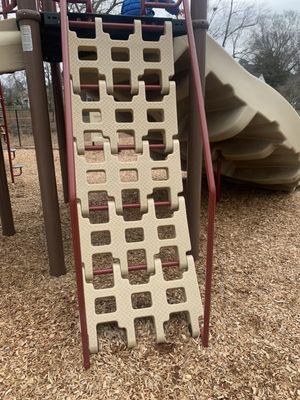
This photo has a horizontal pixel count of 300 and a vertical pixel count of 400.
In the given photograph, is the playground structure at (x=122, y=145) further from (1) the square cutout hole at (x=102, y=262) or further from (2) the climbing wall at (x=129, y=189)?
(1) the square cutout hole at (x=102, y=262)

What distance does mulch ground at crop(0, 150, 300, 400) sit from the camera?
6.81 feet

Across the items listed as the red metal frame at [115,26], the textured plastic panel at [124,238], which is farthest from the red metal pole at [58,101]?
the textured plastic panel at [124,238]

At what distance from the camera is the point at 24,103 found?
22109 mm

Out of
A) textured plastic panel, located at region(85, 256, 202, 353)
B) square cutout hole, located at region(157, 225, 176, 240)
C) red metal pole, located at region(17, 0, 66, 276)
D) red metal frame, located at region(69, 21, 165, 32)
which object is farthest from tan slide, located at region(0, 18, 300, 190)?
textured plastic panel, located at region(85, 256, 202, 353)

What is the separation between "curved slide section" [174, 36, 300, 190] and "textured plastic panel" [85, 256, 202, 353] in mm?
1839

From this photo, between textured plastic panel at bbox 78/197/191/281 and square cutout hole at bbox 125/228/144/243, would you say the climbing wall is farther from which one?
square cutout hole at bbox 125/228/144/243

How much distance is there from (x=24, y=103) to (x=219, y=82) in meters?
21.5

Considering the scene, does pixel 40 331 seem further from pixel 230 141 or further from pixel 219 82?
pixel 230 141

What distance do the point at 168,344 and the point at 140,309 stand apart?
1.04 feet

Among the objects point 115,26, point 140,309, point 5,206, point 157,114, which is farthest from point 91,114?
point 140,309

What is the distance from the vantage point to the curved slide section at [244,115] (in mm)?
3295

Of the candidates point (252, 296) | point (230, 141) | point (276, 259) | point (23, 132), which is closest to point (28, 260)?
point (252, 296)

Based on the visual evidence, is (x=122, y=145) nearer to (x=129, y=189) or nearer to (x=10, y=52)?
(x=129, y=189)

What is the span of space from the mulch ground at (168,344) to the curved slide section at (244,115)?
4.54 ft
